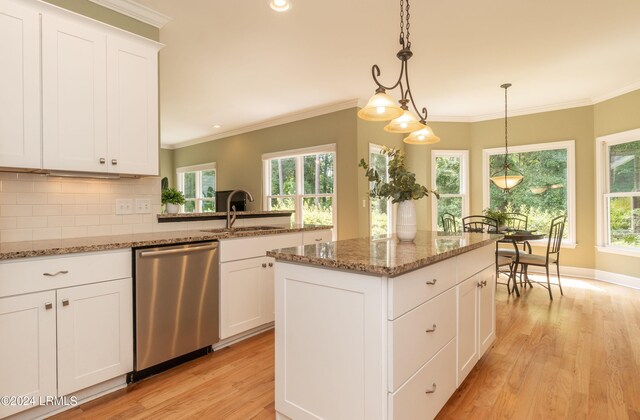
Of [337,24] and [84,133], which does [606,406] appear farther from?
[84,133]

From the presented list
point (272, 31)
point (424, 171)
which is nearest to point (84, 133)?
point (272, 31)

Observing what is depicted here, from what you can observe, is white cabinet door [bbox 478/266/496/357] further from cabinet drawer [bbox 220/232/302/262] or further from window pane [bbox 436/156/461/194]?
window pane [bbox 436/156/461/194]

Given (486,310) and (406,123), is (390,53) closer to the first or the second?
(406,123)

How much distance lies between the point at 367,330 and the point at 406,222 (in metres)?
0.95

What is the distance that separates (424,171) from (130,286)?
4990 mm

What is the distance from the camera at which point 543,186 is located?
17.4 ft

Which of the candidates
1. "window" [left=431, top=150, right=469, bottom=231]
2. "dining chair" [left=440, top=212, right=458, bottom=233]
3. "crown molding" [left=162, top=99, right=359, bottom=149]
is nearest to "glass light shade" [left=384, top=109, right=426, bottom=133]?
"crown molding" [left=162, top=99, right=359, bottom=149]

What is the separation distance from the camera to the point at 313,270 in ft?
5.00

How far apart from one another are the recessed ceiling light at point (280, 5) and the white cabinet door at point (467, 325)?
2329 millimetres

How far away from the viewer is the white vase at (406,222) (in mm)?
2125

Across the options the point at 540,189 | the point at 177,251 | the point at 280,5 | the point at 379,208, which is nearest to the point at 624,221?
the point at 540,189

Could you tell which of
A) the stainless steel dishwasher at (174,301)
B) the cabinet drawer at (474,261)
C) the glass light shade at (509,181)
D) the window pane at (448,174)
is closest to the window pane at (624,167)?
the glass light shade at (509,181)

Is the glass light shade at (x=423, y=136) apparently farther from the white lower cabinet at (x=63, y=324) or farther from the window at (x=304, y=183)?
the window at (x=304, y=183)

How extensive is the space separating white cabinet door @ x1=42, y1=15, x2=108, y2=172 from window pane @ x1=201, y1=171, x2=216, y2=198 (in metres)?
5.21
